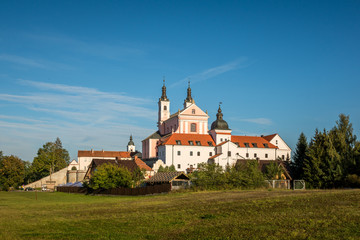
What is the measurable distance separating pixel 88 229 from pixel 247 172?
31.2 meters

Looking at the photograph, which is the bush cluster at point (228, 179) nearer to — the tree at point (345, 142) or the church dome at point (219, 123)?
the tree at point (345, 142)

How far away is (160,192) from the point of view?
43.7 meters

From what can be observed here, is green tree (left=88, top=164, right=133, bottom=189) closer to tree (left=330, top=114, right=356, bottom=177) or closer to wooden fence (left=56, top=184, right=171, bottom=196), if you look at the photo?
wooden fence (left=56, top=184, right=171, bottom=196)

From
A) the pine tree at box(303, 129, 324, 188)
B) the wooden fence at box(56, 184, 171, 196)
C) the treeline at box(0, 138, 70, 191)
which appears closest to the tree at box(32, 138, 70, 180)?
the treeline at box(0, 138, 70, 191)

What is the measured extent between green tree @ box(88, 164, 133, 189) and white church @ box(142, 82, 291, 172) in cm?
2931

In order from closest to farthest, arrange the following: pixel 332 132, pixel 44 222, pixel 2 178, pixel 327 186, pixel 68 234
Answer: pixel 68 234 < pixel 44 222 < pixel 327 186 < pixel 332 132 < pixel 2 178

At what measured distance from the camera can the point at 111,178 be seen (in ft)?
174

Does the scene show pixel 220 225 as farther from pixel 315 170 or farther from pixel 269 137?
pixel 269 137

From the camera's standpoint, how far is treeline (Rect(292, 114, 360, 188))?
47500mm

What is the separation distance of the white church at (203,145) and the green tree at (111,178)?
29.3 m

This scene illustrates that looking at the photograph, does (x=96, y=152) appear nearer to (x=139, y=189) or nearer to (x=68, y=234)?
(x=139, y=189)

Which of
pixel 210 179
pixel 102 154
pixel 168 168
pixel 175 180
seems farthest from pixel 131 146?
pixel 210 179

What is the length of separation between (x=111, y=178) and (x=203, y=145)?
36765mm

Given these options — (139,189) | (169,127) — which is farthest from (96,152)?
(139,189)
